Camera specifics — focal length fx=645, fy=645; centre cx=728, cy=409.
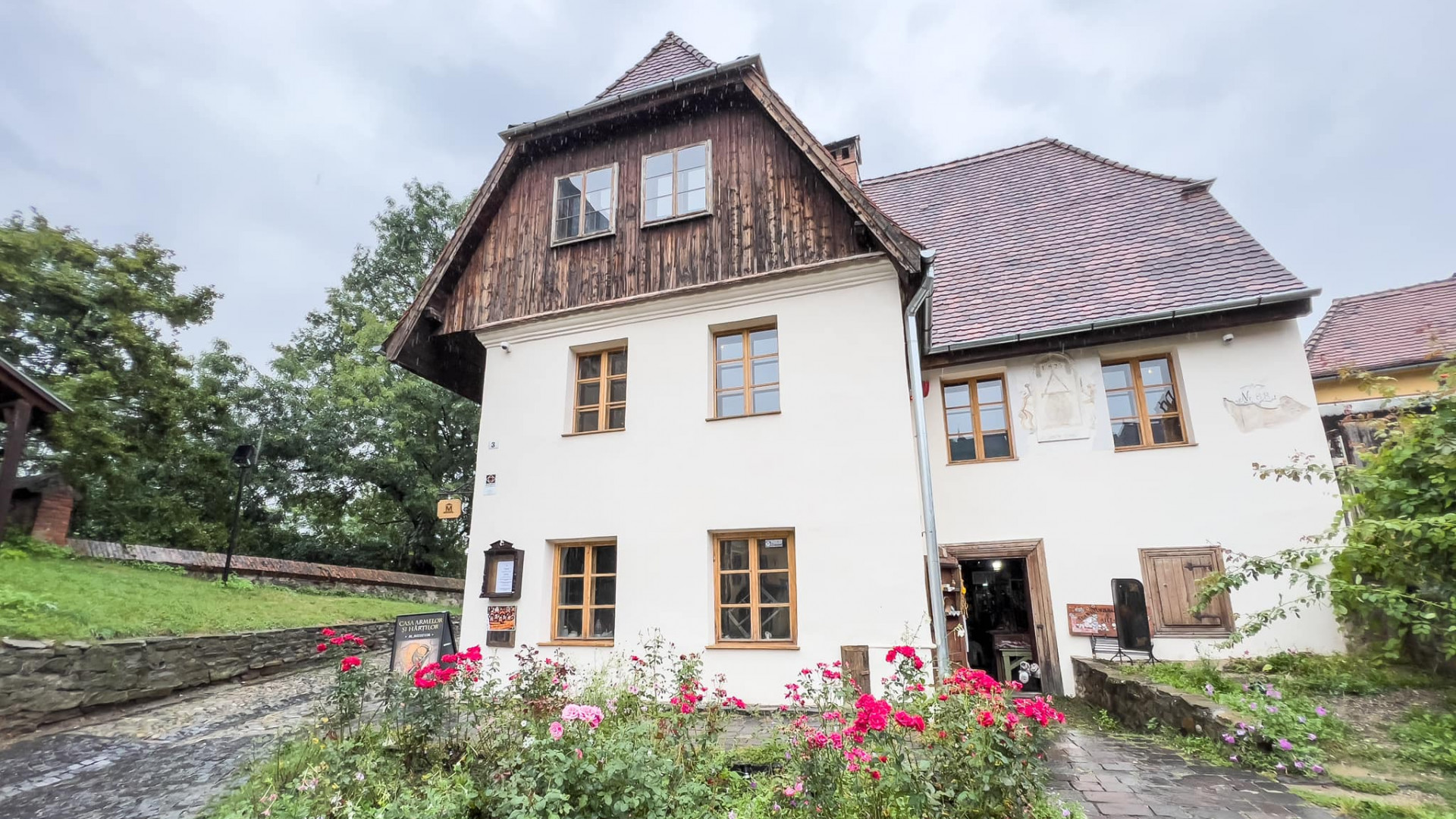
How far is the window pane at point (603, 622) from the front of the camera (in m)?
7.49

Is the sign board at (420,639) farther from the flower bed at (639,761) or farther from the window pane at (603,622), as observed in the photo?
the flower bed at (639,761)

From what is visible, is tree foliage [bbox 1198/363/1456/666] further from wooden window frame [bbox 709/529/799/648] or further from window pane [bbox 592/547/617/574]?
window pane [bbox 592/547/617/574]

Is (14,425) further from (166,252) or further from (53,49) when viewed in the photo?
(53,49)

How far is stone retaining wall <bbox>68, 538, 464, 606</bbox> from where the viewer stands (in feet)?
38.4

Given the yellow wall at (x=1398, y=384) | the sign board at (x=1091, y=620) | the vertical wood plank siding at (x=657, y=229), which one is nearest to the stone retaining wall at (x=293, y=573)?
the vertical wood plank siding at (x=657, y=229)

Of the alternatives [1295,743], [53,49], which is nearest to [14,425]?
[53,49]

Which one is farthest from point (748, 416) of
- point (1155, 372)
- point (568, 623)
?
point (1155, 372)

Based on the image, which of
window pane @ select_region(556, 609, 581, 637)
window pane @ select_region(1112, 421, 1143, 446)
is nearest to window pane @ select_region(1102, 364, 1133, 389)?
window pane @ select_region(1112, 421, 1143, 446)

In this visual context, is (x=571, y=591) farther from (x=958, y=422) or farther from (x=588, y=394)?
(x=958, y=422)

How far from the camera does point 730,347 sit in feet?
26.9

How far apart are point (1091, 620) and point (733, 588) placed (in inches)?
179

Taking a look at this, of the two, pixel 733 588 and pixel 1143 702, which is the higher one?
pixel 733 588

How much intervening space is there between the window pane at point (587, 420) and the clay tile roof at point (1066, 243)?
189 inches

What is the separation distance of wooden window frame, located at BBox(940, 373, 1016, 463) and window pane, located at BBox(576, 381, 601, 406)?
484 cm
